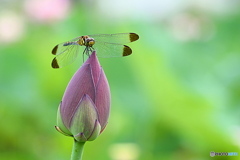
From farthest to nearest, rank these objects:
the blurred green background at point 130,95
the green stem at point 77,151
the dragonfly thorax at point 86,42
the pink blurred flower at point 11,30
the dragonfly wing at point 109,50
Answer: the pink blurred flower at point 11,30
the blurred green background at point 130,95
the dragonfly wing at point 109,50
the dragonfly thorax at point 86,42
the green stem at point 77,151

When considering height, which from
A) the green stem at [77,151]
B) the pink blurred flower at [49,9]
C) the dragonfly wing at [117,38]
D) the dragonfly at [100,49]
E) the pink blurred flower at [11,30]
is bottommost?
the green stem at [77,151]

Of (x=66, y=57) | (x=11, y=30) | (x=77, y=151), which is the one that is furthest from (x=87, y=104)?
(x=11, y=30)

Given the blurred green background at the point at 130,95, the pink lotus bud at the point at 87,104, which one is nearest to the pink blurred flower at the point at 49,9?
the blurred green background at the point at 130,95

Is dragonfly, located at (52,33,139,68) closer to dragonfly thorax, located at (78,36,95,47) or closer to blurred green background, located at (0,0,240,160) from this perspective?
dragonfly thorax, located at (78,36,95,47)

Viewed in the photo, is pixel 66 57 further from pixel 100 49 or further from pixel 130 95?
pixel 130 95

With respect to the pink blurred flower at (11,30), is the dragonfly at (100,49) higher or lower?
lower

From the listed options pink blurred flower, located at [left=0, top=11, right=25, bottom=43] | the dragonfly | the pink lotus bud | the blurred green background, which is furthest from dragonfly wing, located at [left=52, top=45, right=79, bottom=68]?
pink blurred flower, located at [left=0, top=11, right=25, bottom=43]

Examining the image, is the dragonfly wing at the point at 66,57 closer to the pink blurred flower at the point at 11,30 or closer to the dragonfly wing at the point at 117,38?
the dragonfly wing at the point at 117,38

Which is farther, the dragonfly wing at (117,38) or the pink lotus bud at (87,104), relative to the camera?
the dragonfly wing at (117,38)
